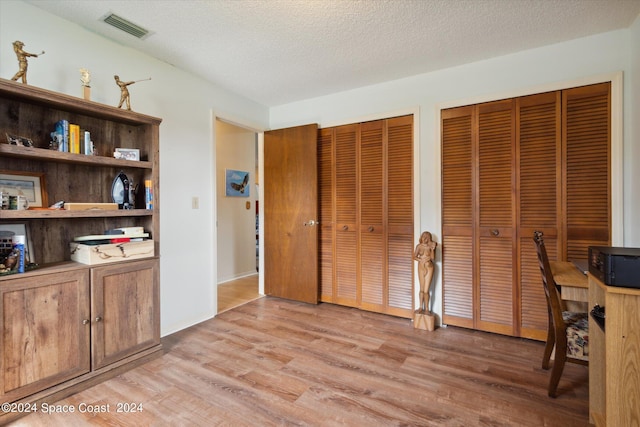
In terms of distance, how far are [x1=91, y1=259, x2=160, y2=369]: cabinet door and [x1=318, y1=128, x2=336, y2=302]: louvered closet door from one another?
1827mm

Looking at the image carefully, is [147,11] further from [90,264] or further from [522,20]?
[522,20]

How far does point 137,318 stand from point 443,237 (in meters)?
2.67

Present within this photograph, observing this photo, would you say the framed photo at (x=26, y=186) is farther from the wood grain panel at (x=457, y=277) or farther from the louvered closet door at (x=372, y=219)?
the wood grain panel at (x=457, y=277)

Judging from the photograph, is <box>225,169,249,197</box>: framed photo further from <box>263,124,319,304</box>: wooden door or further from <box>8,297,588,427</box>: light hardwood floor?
<box>8,297,588,427</box>: light hardwood floor

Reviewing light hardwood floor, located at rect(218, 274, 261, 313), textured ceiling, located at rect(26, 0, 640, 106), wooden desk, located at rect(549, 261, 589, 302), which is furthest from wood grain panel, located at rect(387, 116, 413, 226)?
light hardwood floor, located at rect(218, 274, 261, 313)

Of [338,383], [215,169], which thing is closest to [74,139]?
[215,169]

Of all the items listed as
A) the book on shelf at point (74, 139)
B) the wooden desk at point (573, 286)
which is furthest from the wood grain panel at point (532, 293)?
the book on shelf at point (74, 139)

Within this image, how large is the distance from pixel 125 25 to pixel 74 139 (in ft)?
2.95

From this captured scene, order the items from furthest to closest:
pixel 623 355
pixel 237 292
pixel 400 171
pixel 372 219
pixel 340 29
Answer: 1. pixel 237 292
2. pixel 372 219
3. pixel 400 171
4. pixel 340 29
5. pixel 623 355

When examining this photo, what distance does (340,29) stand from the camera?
7.16 feet

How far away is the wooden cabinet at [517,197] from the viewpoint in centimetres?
231

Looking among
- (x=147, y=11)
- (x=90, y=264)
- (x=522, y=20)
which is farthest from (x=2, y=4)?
(x=522, y=20)

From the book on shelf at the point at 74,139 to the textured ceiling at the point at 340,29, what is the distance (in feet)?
2.60

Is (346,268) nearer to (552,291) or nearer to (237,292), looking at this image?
(237,292)
